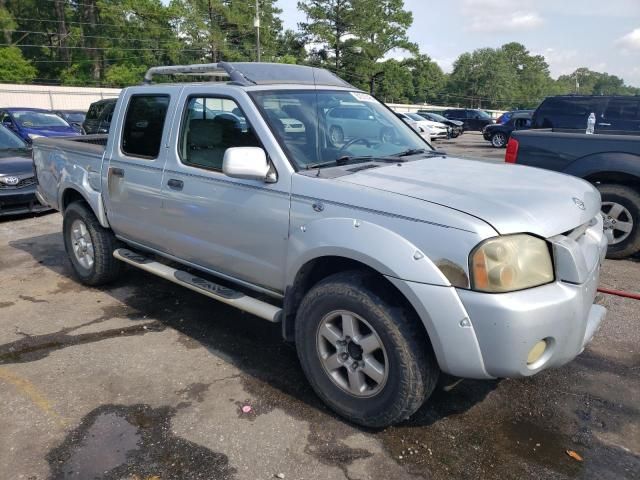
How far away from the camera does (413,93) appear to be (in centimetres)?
7500

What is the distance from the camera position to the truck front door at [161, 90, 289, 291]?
3277 millimetres

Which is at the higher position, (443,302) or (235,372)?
(443,302)

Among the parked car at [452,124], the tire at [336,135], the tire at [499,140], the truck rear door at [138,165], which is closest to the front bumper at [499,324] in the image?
the tire at [336,135]

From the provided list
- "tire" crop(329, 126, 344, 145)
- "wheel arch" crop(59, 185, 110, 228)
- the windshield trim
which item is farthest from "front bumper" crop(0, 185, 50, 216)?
"tire" crop(329, 126, 344, 145)

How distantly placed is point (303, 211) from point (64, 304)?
302 centimetres

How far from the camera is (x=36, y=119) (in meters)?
15.0

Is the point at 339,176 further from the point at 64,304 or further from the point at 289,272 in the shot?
the point at 64,304

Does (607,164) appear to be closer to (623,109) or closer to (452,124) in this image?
(623,109)

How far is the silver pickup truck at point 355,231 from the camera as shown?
249 centimetres

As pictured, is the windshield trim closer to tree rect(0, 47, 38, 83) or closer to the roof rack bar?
the roof rack bar

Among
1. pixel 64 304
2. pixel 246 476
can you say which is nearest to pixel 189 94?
pixel 64 304

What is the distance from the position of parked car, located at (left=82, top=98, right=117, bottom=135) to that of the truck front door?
419 inches

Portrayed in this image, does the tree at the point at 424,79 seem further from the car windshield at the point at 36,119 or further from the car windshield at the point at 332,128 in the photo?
the car windshield at the point at 332,128

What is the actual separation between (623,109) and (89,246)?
31.1ft
